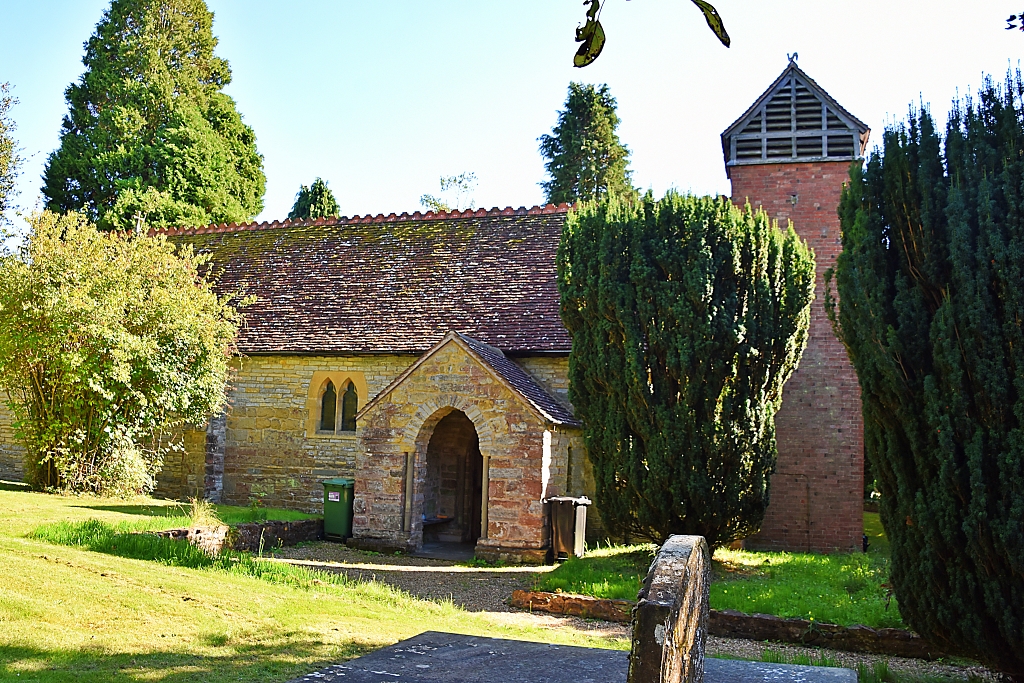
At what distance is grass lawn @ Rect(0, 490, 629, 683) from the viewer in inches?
246

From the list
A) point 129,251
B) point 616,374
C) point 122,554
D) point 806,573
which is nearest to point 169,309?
point 129,251

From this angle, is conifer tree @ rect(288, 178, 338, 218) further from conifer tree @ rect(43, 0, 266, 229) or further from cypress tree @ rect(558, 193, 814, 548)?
cypress tree @ rect(558, 193, 814, 548)

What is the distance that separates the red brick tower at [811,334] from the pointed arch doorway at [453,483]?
223 inches

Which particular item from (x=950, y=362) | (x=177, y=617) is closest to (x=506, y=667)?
(x=177, y=617)

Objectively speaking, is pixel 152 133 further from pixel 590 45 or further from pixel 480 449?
pixel 590 45

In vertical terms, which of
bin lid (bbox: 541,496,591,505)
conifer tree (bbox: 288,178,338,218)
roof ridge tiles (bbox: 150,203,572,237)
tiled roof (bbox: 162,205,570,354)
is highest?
conifer tree (bbox: 288,178,338,218)

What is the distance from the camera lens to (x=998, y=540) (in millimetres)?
6711

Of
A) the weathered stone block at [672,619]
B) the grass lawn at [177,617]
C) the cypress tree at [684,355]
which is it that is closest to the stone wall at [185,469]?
the grass lawn at [177,617]

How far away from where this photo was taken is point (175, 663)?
6.34m

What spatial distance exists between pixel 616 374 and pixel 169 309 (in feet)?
28.4

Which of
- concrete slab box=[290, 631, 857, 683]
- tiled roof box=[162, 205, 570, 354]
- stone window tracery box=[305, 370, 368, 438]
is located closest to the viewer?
concrete slab box=[290, 631, 857, 683]

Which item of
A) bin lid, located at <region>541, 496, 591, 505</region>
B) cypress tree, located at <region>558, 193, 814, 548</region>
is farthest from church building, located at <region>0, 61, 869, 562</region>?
cypress tree, located at <region>558, 193, 814, 548</region>

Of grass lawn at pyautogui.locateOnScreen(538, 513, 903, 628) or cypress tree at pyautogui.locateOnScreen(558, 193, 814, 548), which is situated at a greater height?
cypress tree at pyautogui.locateOnScreen(558, 193, 814, 548)

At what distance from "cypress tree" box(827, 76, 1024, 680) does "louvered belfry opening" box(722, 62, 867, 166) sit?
941cm
